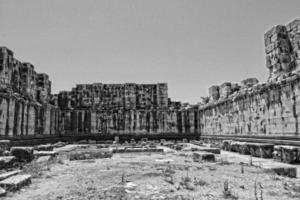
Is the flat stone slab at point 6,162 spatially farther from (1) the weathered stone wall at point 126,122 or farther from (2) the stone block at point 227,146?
(1) the weathered stone wall at point 126,122

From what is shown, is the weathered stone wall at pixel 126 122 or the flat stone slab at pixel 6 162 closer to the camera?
the flat stone slab at pixel 6 162

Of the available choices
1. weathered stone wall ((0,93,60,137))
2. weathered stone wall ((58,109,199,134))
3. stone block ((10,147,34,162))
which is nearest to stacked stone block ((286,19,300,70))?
stone block ((10,147,34,162))

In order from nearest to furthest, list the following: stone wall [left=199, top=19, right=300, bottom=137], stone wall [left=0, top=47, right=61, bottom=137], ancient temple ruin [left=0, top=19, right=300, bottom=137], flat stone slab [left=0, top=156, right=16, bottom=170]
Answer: flat stone slab [left=0, top=156, right=16, bottom=170], stone wall [left=199, top=19, right=300, bottom=137], ancient temple ruin [left=0, top=19, right=300, bottom=137], stone wall [left=0, top=47, right=61, bottom=137]

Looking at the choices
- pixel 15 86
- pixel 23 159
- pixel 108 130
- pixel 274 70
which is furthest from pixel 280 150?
pixel 108 130

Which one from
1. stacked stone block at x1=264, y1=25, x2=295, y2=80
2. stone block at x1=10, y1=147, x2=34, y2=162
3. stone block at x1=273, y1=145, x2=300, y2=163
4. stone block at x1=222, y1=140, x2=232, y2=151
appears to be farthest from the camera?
stone block at x1=222, y1=140, x2=232, y2=151

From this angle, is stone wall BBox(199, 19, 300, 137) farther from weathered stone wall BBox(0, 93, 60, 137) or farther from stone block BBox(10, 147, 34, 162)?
weathered stone wall BBox(0, 93, 60, 137)

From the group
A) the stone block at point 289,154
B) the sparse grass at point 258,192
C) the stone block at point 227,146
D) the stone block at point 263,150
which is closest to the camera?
the sparse grass at point 258,192

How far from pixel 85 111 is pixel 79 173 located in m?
19.9

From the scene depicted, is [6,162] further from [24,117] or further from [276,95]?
[276,95]

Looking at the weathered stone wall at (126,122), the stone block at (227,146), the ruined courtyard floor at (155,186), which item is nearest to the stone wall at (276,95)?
the stone block at (227,146)

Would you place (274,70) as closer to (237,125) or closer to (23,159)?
(237,125)

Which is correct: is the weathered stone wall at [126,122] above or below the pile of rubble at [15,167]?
above

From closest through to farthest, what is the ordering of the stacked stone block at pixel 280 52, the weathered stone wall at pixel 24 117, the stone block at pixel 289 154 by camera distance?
the stone block at pixel 289 154 < the stacked stone block at pixel 280 52 < the weathered stone wall at pixel 24 117

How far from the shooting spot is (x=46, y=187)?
5.36m
